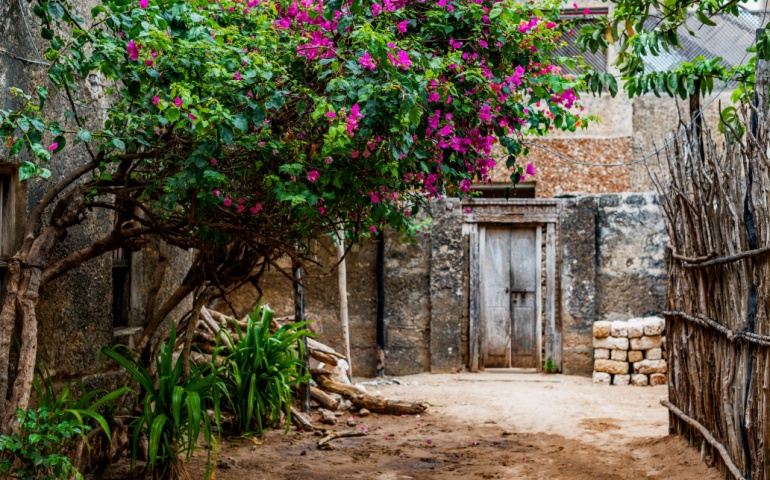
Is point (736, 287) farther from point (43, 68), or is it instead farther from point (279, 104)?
point (43, 68)

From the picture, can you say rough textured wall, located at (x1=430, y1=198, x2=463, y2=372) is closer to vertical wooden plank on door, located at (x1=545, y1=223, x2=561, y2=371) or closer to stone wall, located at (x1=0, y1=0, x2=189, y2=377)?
vertical wooden plank on door, located at (x1=545, y1=223, x2=561, y2=371)

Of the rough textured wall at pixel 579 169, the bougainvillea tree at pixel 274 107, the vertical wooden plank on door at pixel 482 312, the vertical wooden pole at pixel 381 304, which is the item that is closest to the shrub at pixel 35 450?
the bougainvillea tree at pixel 274 107

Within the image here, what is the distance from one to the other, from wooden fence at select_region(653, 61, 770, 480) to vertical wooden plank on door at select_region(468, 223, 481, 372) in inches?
157

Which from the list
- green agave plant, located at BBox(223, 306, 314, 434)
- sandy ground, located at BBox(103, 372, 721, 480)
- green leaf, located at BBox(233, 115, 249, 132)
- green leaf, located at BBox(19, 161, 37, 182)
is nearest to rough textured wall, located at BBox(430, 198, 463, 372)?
sandy ground, located at BBox(103, 372, 721, 480)

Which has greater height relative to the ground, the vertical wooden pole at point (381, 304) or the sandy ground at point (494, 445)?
the vertical wooden pole at point (381, 304)

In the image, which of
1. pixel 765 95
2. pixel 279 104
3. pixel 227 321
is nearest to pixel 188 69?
pixel 279 104

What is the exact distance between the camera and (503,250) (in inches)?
376

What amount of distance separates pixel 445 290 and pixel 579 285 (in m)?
1.53

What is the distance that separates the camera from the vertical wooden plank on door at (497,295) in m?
9.52

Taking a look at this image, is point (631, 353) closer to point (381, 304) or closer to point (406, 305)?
point (406, 305)

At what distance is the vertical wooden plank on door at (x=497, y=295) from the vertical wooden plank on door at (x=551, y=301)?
0.46m

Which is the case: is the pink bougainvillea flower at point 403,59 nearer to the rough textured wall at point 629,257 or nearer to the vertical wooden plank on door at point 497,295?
the rough textured wall at point 629,257

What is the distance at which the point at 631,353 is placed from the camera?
8.62 metres

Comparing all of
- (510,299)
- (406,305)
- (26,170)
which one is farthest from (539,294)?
(26,170)
